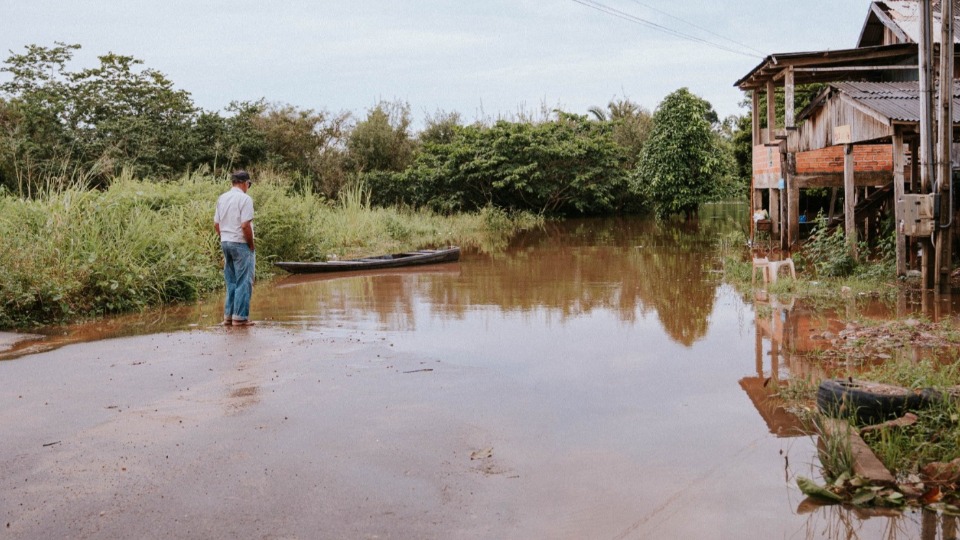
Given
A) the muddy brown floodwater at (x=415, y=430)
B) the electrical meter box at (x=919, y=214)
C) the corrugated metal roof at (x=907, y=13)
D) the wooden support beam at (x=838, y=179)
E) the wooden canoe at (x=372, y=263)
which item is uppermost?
the corrugated metal roof at (x=907, y=13)

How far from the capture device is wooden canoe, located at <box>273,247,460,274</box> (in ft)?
58.3

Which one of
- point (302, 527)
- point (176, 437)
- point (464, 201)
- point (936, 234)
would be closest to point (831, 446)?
point (302, 527)

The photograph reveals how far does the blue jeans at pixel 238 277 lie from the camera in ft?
36.9

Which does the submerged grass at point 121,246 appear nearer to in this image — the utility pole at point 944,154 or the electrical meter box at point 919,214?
the electrical meter box at point 919,214

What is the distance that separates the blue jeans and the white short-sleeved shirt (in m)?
0.10

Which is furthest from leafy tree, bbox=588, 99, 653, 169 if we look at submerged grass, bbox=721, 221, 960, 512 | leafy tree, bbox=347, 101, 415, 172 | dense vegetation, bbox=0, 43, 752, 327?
submerged grass, bbox=721, 221, 960, 512

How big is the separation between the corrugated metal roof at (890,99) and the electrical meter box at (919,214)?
1.97m

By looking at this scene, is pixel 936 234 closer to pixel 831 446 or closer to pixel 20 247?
pixel 831 446

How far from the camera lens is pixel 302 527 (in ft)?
15.6

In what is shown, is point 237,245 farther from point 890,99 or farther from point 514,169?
point 514,169

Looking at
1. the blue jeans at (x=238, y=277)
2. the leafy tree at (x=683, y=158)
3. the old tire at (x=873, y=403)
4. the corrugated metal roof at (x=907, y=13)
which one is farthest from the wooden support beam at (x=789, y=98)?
the leafy tree at (x=683, y=158)

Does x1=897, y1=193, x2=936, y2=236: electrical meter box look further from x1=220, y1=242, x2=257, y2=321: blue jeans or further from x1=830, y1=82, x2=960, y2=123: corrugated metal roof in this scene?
x1=220, y1=242, x2=257, y2=321: blue jeans

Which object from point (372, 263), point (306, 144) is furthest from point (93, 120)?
point (372, 263)

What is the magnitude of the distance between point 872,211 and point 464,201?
837 inches
